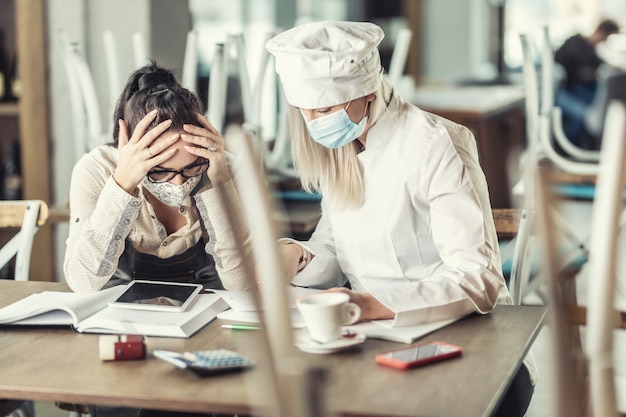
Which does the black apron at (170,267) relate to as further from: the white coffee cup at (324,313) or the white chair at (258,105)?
the white chair at (258,105)

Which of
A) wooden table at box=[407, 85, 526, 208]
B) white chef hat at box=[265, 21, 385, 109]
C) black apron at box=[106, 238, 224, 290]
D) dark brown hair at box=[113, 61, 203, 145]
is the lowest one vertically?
wooden table at box=[407, 85, 526, 208]

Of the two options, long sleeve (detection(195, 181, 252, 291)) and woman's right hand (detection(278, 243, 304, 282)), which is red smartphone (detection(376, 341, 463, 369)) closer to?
woman's right hand (detection(278, 243, 304, 282))

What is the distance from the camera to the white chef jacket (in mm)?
1979

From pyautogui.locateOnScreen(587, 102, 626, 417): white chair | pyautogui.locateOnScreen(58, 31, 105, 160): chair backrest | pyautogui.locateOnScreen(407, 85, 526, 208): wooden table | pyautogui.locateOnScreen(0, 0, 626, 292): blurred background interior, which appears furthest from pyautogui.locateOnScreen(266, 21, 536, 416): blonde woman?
pyautogui.locateOnScreen(407, 85, 526, 208): wooden table

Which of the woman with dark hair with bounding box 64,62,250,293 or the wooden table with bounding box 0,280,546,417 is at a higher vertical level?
the woman with dark hair with bounding box 64,62,250,293

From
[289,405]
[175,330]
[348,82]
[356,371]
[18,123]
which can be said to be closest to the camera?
[289,405]

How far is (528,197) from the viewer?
3502 millimetres

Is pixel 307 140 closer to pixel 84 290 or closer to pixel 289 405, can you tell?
pixel 84 290

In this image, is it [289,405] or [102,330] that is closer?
[289,405]

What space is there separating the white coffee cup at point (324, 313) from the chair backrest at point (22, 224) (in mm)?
1098

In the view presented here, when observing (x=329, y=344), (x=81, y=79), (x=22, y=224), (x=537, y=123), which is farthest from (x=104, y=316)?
(x=537, y=123)

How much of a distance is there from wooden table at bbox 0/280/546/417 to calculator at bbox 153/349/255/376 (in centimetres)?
1

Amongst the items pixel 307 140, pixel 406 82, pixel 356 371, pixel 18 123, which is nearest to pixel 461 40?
pixel 406 82

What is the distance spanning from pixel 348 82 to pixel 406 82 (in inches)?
168
